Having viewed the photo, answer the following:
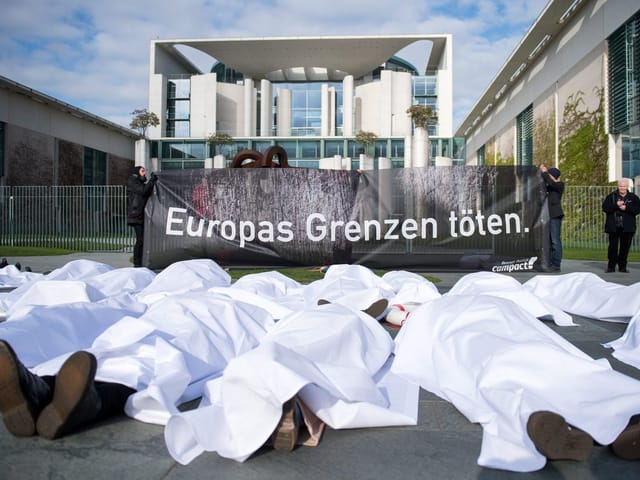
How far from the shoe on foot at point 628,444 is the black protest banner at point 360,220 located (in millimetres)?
7435

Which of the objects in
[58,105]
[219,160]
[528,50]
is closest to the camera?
[528,50]

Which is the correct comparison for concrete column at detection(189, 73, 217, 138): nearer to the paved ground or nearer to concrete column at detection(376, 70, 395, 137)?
concrete column at detection(376, 70, 395, 137)

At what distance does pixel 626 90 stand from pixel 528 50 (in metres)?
12.2

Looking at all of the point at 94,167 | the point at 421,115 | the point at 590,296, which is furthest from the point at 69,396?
the point at 421,115

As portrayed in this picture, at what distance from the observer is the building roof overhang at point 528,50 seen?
24148mm

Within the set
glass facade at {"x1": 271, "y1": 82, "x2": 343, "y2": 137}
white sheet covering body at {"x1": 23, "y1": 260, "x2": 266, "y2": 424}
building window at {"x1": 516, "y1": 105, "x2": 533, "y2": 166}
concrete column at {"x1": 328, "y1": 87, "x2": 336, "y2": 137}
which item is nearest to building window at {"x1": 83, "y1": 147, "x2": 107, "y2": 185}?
glass facade at {"x1": 271, "y1": 82, "x2": 343, "y2": 137}

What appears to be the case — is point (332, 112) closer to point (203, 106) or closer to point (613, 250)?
point (203, 106)

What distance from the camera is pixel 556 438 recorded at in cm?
193

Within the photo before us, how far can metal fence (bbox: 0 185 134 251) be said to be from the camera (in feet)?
60.6

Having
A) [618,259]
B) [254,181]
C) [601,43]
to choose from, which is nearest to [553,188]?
[618,259]

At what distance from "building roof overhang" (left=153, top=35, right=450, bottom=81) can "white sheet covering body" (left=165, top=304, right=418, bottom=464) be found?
51.5 m

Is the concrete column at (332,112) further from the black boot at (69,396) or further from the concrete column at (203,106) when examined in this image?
the black boot at (69,396)

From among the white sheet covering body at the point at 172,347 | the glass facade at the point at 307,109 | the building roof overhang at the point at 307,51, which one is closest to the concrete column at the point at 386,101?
the building roof overhang at the point at 307,51

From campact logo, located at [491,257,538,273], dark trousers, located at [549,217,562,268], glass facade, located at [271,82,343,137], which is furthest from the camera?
glass facade, located at [271,82,343,137]
